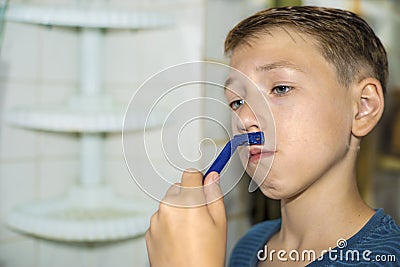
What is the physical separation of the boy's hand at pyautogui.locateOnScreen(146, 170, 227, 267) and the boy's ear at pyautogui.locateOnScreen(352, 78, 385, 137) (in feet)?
0.55

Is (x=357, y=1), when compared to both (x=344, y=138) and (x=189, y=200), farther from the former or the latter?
(x=189, y=200)

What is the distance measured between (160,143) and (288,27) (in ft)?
0.54

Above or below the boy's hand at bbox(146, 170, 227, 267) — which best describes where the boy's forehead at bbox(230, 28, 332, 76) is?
above

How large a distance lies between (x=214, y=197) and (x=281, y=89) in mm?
119

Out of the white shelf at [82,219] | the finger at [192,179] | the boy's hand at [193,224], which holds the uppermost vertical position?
the finger at [192,179]

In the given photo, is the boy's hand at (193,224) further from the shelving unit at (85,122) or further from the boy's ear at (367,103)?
the shelving unit at (85,122)

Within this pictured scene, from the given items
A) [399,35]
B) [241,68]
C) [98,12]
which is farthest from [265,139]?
[399,35]

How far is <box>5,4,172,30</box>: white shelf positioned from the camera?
2.40 ft

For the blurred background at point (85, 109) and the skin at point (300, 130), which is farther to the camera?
the blurred background at point (85, 109)

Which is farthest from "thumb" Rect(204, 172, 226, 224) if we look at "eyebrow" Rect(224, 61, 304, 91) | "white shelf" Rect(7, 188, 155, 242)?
"white shelf" Rect(7, 188, 155, 242)

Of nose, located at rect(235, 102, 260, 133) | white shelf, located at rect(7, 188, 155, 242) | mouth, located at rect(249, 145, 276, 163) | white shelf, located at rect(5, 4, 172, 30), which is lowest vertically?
white shelf, located at rect(7, 188, 155, 242)

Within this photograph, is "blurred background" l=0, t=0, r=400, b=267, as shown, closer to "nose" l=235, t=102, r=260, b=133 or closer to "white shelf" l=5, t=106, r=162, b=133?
"white shelf" l=5, t=106, r=162, b=133

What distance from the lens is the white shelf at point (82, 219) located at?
0.72 metres

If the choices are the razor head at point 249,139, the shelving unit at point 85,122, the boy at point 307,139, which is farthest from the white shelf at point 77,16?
the razor head at point 249,139
